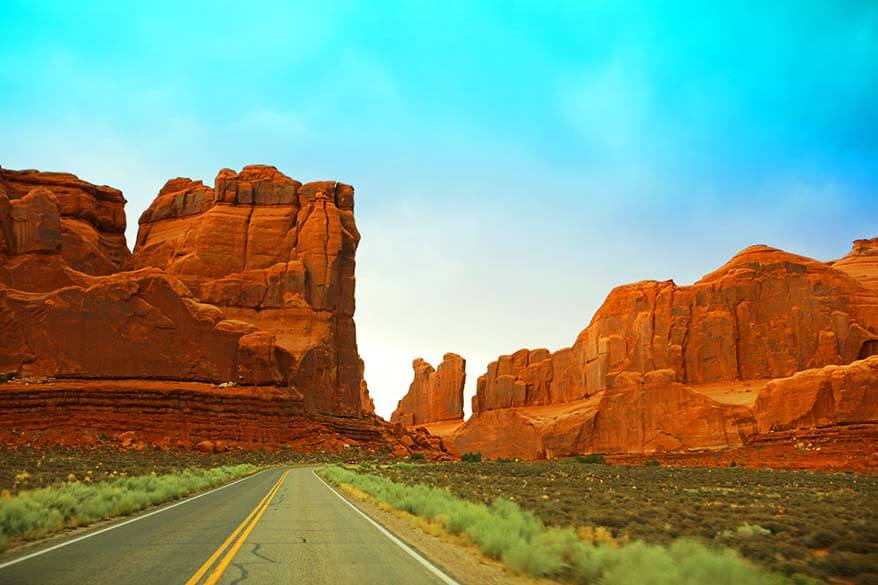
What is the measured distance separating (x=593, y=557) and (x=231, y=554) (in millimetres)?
6001

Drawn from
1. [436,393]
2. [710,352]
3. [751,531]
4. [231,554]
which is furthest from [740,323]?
[231,554]

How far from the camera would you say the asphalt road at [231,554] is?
9.48 meters

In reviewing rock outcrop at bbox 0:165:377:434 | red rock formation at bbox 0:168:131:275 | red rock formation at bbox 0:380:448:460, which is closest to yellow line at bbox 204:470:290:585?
red rock formation at bbox 0:380:448:460

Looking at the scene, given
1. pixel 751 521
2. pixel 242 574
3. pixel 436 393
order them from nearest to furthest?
pixel 242 574 → pixel 751 521 → pixel 436 393

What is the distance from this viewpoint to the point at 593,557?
9867 mm

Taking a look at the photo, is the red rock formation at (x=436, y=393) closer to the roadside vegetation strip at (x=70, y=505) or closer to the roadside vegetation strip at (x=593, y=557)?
the roadside vegetation strip at (x=70, y=505)

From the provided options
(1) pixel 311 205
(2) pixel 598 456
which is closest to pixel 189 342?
(1) pixel 311 205

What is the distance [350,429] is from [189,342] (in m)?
25.2

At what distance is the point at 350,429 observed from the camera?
296 ft

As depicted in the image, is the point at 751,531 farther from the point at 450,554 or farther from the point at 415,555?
the point at 415,555

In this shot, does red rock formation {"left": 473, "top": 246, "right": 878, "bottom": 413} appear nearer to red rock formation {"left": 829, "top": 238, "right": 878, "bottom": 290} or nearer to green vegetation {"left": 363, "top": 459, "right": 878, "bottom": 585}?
red rock formation {"left": 829, "top": 238, "right": 878, "bottom": 290}

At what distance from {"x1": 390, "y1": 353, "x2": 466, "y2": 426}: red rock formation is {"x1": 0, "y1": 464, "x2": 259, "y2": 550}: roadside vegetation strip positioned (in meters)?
132

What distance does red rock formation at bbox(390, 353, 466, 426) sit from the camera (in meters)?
157

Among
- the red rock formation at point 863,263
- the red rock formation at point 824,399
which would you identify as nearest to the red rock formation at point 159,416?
the red rock formation at point 824,399
